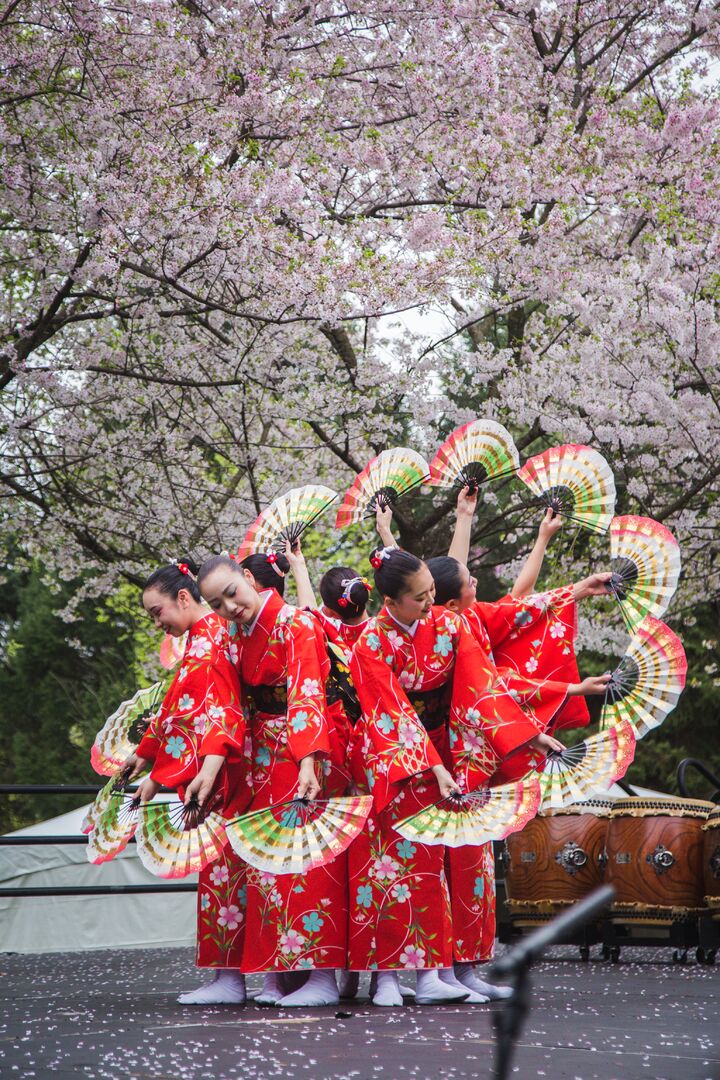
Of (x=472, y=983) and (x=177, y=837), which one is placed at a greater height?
(x=177, y=837)

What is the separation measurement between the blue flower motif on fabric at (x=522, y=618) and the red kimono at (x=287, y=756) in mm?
685

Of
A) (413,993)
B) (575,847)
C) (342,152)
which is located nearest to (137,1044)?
(413,993)

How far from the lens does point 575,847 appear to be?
242 inches

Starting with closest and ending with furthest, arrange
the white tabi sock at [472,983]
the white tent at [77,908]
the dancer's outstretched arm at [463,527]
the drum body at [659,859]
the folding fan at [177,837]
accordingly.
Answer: the folding fan at [177,837], the white tabi sock at [472,983], the dancer's outstretched arm at [463,527], the drum body at [659,859], the white tent at [77,908]

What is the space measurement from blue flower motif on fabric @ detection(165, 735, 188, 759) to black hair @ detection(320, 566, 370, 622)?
32.2 inches

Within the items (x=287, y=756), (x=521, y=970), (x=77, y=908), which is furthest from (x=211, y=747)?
(x=77, y=908)

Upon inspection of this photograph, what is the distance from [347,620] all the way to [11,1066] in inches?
81.2

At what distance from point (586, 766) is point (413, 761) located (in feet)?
1.74

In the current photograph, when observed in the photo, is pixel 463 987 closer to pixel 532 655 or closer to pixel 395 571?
pixel 532 655

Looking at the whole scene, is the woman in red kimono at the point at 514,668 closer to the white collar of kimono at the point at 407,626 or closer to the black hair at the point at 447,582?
the black hair at the point at 447,582

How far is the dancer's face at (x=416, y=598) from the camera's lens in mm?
3717

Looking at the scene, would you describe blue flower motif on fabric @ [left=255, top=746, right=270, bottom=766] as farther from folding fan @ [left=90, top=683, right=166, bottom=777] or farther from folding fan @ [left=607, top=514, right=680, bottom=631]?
folding fan @ [left=607, top=514, right=680, bottom=631]

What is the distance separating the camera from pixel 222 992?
3852mm

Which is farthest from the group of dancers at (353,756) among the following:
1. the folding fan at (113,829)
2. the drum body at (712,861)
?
the drum body at (712,861)
